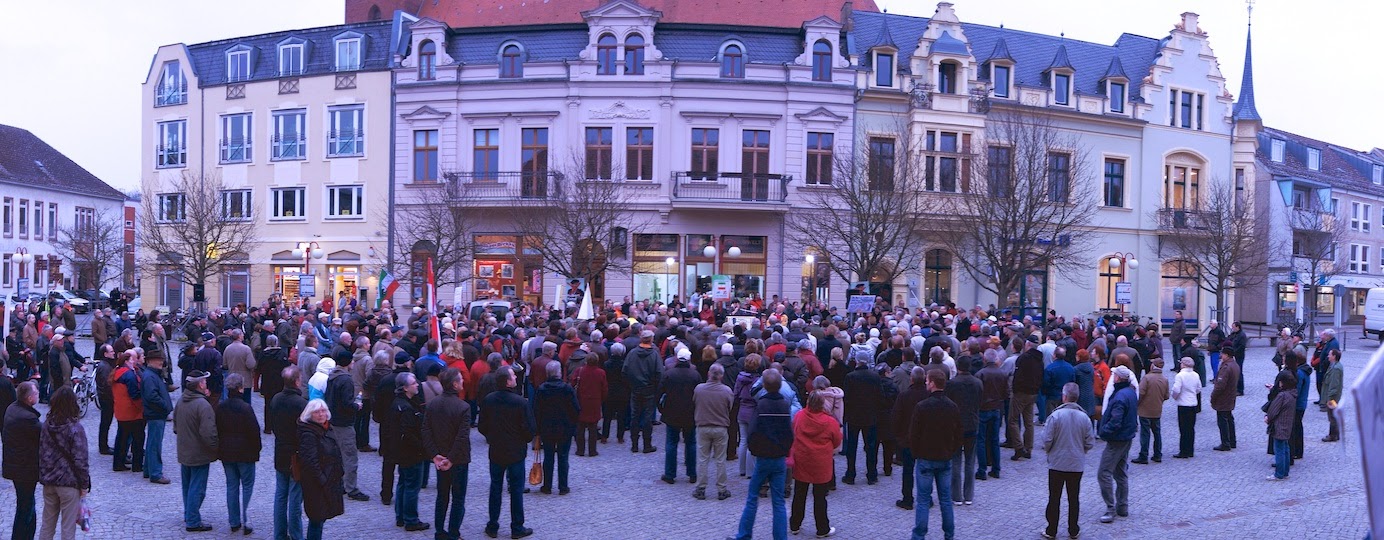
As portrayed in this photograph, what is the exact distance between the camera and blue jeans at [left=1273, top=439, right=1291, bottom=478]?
42.4 feet

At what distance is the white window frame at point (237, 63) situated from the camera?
40781mm

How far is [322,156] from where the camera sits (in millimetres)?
39375

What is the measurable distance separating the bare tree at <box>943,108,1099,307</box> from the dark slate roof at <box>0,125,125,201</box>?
49677 millimetres

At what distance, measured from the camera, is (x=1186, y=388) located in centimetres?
1388

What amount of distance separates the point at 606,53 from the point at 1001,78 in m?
15.4

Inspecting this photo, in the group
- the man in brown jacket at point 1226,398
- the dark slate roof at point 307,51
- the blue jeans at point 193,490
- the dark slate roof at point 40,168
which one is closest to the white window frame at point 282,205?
the dark slate roof at point 307,51

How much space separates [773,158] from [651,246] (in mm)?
5469

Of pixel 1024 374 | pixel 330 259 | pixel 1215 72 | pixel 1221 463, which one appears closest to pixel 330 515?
pixel 1024 374

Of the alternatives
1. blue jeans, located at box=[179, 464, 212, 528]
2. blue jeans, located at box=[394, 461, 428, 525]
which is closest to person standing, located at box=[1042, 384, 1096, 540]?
blue jeans, located at box=[394, 461, 428, 525]

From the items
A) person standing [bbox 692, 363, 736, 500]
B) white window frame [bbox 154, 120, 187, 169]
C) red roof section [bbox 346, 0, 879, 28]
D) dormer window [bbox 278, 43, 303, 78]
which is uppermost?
red roof section [bbox 346, 0, 879, 28]

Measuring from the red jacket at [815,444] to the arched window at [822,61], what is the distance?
28924mm

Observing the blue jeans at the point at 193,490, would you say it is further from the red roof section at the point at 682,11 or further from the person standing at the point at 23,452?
the red roof section at the point at 682,11

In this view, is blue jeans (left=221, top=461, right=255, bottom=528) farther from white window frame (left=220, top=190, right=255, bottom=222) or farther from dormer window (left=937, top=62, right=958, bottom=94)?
dormer window (left=937, top=62, right=958, bottom=94)

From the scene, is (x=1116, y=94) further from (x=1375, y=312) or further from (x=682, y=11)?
(x=682, y=11)
